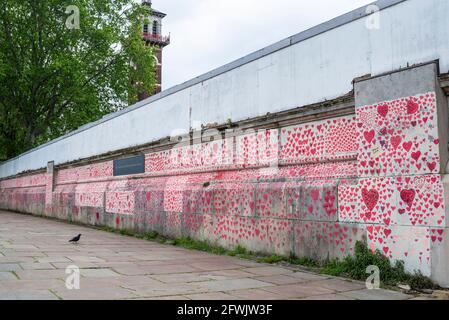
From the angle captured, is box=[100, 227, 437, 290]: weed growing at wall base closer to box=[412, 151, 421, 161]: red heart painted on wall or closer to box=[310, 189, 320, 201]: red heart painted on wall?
box=[310, 189, 320, 201]: red heart painted on wall

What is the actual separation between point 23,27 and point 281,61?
2386cm

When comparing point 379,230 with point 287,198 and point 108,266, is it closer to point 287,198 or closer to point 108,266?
point 287,198

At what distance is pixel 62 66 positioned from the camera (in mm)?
24953

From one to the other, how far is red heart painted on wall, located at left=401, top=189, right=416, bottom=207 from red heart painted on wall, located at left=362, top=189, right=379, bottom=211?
0.37 metres

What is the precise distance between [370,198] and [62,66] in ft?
75.5

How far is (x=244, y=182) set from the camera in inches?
311

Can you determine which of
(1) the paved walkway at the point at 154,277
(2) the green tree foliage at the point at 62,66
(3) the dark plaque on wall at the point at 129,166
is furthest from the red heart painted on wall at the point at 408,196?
(2) the green tree foliage at the point at 62,66

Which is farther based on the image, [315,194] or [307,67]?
[307,67]

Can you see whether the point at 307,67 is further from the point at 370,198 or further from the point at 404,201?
the point at 404,201

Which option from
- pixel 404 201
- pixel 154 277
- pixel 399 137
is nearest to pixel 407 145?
pixel 399 137

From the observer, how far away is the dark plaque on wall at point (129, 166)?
11.6m

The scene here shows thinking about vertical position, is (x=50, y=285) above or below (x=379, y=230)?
below

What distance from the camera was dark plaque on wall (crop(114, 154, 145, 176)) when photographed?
11609mm

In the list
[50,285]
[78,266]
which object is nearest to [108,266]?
[78,266]
